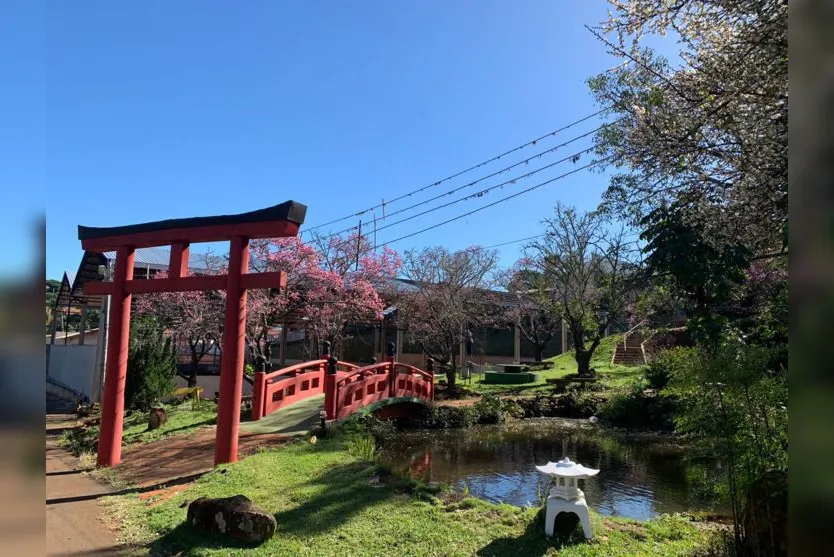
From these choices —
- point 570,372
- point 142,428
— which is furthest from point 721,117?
point 570,372

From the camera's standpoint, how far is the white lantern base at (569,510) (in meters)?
5.37

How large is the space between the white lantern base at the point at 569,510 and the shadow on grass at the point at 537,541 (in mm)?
60

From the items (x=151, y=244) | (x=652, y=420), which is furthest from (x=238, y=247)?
(x=652, y=420)

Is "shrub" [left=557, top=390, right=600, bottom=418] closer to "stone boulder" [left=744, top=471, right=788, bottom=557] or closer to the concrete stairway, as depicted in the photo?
the concrete stairway

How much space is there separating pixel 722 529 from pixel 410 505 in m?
3.39

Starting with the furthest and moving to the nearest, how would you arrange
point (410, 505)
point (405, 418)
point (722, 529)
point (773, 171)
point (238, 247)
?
point (405, 418), point (238, 247), point (410, 505), point (722, 529), point (773, 171)

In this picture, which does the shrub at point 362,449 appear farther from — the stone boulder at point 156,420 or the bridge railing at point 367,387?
the stone boulder at point 156,420

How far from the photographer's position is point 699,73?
524 cm

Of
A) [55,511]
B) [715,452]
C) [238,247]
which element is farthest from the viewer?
[238,247]

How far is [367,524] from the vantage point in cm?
583

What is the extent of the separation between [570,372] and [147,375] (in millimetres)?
18224

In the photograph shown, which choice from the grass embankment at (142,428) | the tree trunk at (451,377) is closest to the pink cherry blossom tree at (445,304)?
the tree trunk at (451,377)

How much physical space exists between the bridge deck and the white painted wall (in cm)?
906

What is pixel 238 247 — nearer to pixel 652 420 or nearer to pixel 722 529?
pixel 722 529
